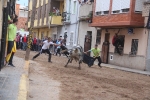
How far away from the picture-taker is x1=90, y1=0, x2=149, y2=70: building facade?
71.7ft

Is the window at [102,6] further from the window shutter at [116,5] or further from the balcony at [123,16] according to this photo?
the window shutter at [116,5]

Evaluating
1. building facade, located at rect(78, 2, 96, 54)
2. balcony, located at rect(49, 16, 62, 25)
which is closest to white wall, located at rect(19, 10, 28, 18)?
balcony, located at rect(49, 16, 62, 25)

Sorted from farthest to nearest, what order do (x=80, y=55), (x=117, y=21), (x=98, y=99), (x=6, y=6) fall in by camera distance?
(x=117, y=21) < (x=80, y=55) < (x=6, y=6) < (x=98, y=99)

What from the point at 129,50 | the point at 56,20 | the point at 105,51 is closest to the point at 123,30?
the point at 129,50

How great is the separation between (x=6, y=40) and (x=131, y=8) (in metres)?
12.3

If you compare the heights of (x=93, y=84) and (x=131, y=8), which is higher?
(x=131, y=8)

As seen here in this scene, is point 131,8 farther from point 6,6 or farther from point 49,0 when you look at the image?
point 49,0

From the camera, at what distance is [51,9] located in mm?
42000

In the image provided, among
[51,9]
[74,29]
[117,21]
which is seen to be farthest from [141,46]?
[51,9]

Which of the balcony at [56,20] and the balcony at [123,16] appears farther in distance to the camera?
the balcony at [56,20]

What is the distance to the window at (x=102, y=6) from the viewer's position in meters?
25.6

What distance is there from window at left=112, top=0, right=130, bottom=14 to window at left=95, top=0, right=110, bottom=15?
1.09m

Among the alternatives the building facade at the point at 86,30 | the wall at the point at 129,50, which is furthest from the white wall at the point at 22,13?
the wall at the point at 129,50

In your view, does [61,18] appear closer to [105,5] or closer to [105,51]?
[105,51]
